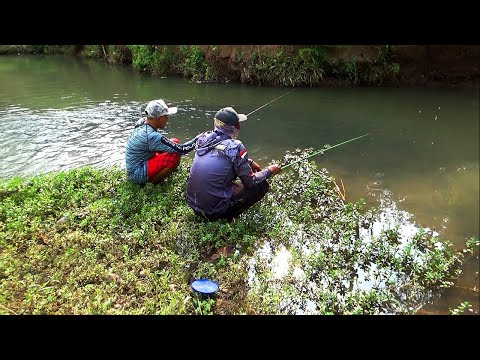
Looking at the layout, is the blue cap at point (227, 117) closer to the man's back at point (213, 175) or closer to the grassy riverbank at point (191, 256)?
the man's back at point (213, 175)

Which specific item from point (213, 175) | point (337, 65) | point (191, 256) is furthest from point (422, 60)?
point (191, 256)

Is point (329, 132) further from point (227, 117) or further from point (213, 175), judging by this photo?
point (213, 175)

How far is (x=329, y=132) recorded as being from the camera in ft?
31.8

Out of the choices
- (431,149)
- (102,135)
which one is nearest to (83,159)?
(102,135)

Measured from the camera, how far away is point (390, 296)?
13.1ft

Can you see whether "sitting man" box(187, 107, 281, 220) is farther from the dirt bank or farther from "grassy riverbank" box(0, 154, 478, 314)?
the dirt bank

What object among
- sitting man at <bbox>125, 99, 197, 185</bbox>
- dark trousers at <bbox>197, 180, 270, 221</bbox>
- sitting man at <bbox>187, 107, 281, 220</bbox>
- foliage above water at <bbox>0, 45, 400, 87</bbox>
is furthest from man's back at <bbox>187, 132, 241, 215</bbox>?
foliage above water at <bbox>0, 45, 400, 87</bbox>

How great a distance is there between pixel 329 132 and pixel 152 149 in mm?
5229

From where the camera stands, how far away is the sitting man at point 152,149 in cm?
593

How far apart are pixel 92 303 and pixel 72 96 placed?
12480mm

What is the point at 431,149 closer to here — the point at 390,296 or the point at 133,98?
the point at 390,296

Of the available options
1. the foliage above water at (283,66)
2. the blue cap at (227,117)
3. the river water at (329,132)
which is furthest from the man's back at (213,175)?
the foliage above water at (283,66)

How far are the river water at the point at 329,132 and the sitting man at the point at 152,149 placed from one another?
7.35 ft
